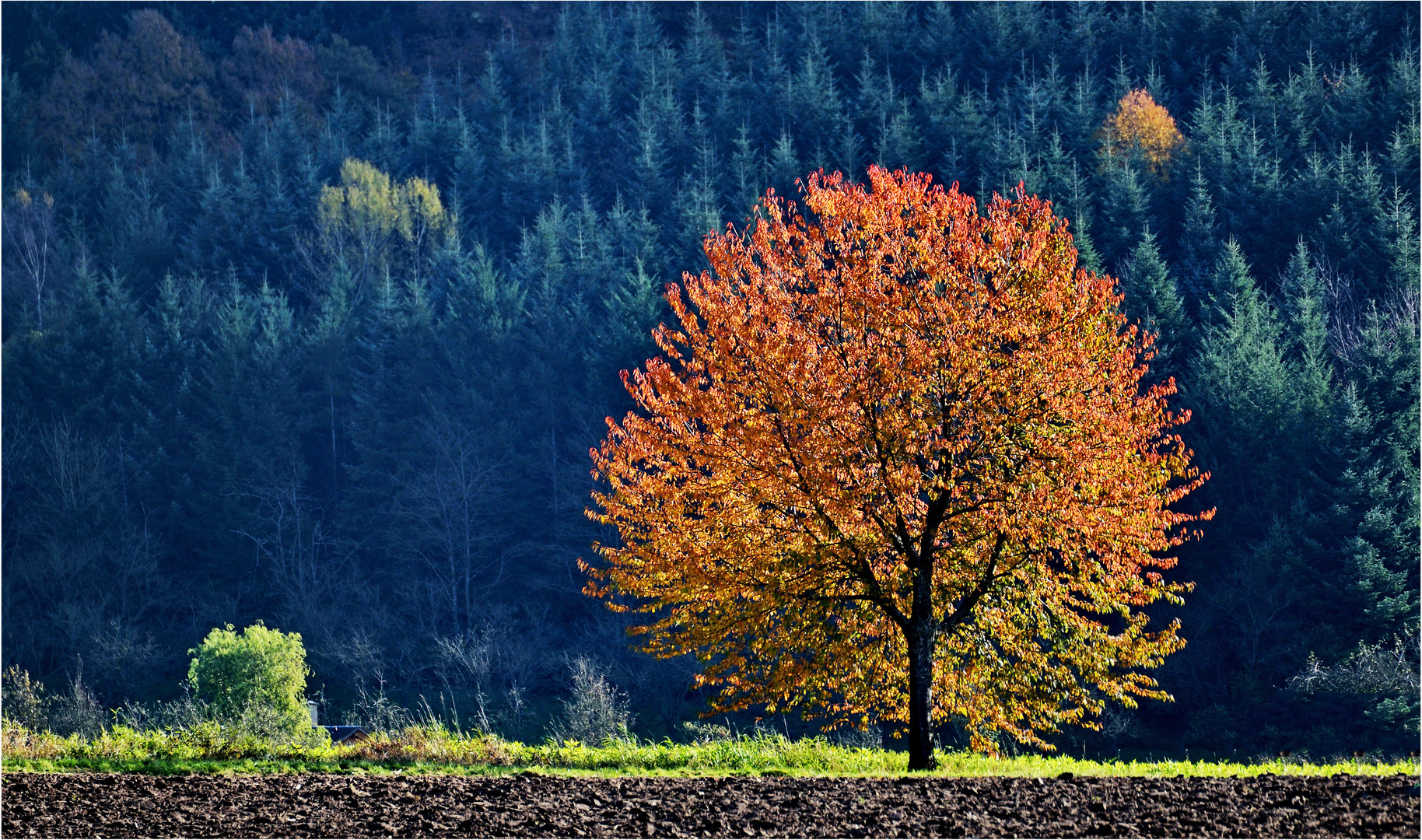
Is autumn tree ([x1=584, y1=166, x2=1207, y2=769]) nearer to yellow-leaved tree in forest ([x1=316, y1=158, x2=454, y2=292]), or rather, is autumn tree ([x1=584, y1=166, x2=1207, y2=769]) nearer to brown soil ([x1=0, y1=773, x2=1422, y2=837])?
brown soil ([x1=0, y1=773, x2=1422, y2=837])

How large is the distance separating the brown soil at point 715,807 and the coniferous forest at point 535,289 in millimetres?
23324

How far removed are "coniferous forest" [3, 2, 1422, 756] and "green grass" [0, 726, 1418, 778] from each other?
67.6 feet

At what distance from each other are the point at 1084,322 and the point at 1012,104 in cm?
4751

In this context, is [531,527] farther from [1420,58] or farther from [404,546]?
[1420,58]

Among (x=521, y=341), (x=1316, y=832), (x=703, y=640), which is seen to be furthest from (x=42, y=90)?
(x=1316, y=832)

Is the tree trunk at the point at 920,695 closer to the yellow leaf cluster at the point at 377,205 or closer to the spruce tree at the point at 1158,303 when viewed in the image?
the spruce tree at the point at 1158,303

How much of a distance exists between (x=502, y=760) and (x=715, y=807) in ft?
13.0

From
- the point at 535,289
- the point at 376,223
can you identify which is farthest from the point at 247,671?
the point at 376,223

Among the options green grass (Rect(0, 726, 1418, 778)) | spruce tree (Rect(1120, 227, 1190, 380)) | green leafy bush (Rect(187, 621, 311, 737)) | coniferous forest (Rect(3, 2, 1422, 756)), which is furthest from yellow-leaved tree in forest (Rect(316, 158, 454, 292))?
green grass (Rect(0, 726, 1418, 778))

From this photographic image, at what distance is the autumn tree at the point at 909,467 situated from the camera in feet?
43.4

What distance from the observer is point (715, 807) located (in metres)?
9.48

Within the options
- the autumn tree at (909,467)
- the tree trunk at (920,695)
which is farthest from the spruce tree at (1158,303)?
the tree trunk at (920,695)

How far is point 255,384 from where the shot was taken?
171 feet

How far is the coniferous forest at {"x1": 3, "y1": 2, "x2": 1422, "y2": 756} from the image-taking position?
35.8 metres
